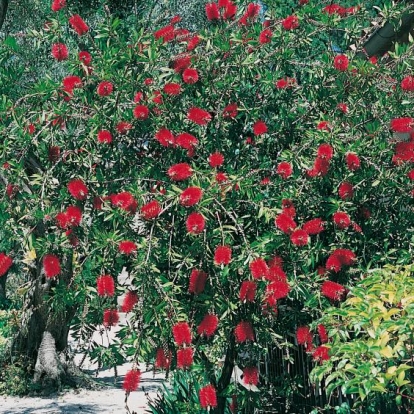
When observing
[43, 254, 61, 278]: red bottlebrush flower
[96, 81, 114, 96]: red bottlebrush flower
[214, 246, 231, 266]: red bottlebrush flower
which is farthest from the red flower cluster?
[96, 81, 114, 96]: red bottlebrush flower

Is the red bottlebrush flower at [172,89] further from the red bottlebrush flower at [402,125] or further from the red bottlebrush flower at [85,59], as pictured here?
the red bottlebrush flower at [402,125]

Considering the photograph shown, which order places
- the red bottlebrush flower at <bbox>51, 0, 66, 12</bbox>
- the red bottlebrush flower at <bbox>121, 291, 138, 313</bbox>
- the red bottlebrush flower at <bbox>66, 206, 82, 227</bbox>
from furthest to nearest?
the red bottlebrush flower at <bbox>51, 0, 66, 12</bbox> < the red bottlebrush flower at <bbox>66, 206, 82, 227</bbox> < the red bottlebrush flower at <bbox>121, 291, 138, 313</bbox>

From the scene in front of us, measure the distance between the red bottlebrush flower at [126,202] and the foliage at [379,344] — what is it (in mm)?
1453

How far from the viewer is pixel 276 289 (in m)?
4.07

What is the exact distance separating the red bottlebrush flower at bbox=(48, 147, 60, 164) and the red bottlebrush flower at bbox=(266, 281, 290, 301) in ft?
5.99

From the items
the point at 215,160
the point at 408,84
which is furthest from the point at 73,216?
the point at 408,84

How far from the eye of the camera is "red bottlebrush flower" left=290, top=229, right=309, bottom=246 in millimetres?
4262

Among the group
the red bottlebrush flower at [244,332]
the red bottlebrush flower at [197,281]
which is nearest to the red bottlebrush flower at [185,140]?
the red bottlebrush flower at [197,281]

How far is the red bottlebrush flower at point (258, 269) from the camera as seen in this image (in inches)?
157

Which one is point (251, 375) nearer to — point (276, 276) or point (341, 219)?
point (276, 276)

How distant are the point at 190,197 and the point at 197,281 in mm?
610

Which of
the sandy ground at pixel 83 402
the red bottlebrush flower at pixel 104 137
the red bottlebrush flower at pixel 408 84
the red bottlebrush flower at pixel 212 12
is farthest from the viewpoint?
the sandy ground at pixel 83 402

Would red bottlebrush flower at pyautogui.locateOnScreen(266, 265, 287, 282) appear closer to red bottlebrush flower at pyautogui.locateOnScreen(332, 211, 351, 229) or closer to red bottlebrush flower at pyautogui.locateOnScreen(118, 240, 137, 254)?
red bottlebrush flower at pyautogui.locateOnScreen(332, 211, 351, 229)

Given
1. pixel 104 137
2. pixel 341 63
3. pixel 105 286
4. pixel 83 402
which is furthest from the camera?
pixel 83 402
